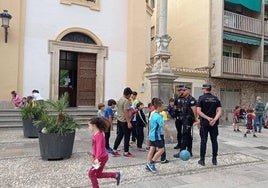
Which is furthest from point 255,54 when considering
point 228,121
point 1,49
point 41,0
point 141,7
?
point 1,49

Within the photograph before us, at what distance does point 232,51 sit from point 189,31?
3.10m

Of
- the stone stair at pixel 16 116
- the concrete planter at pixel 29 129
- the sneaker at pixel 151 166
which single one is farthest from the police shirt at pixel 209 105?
the stone stair at pixel 16 116

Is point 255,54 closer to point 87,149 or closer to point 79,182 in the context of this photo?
point 87,149

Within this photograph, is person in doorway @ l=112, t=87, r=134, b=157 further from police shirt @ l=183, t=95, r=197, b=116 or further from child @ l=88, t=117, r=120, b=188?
child @ l=88, t=117, r=120, b=188

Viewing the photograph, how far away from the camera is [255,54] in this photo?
64.8 feet

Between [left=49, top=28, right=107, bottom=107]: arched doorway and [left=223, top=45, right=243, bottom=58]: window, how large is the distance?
8487 millimetres

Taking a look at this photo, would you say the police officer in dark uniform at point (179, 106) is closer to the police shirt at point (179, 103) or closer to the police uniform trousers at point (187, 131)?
the police shirt at point (179, 103)

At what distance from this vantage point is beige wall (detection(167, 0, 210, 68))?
60.1 ft

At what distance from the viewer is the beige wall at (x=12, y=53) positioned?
1262cm

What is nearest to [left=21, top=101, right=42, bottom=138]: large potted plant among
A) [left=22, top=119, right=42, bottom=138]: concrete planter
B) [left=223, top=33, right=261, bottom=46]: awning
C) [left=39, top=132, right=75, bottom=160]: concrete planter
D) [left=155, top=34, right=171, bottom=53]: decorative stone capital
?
[left=22, top=119, right=42, bottom=138]: concrete planter

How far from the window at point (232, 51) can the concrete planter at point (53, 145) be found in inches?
579

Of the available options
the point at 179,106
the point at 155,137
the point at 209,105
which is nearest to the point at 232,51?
the point at 179,106

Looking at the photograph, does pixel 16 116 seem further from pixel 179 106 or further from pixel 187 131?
pixel 187 131

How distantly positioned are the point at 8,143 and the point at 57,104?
9.38 feet
